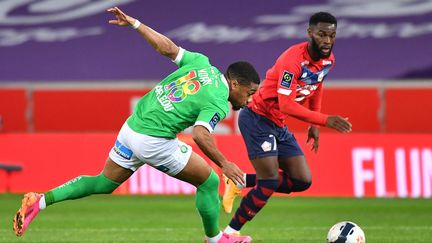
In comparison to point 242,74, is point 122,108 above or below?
below

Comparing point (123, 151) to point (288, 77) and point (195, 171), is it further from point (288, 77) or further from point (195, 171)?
point (288, 77)

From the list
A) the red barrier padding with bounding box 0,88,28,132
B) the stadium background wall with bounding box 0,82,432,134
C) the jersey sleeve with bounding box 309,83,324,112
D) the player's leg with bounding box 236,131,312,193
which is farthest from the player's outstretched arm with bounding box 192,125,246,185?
the red barrier padding with bounding box 0,88,28,132

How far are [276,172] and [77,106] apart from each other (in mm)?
10757

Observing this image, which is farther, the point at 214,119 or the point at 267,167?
the point at 267,167

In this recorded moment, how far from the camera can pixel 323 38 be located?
36.0 feet

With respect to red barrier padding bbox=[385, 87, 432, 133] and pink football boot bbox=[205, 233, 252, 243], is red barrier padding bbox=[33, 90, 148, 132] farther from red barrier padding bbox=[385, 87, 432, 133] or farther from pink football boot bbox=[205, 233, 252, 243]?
pink football boot bbox=[205, 233, 252, 243]

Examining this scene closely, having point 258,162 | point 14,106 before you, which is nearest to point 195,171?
point 258,162

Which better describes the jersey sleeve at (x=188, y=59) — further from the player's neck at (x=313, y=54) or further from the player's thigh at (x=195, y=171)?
the player's neck at (x=313, y=54)

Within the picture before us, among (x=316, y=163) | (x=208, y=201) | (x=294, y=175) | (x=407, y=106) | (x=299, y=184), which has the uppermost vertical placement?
(x=208, y=201)

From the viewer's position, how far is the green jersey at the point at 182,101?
9.57 meters

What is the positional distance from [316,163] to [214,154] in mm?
8533

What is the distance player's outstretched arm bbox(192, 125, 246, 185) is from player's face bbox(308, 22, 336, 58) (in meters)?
2.13

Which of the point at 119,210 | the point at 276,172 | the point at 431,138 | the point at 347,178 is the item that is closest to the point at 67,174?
the point at 119,210

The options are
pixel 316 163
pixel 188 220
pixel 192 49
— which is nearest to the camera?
pixel 188 220
